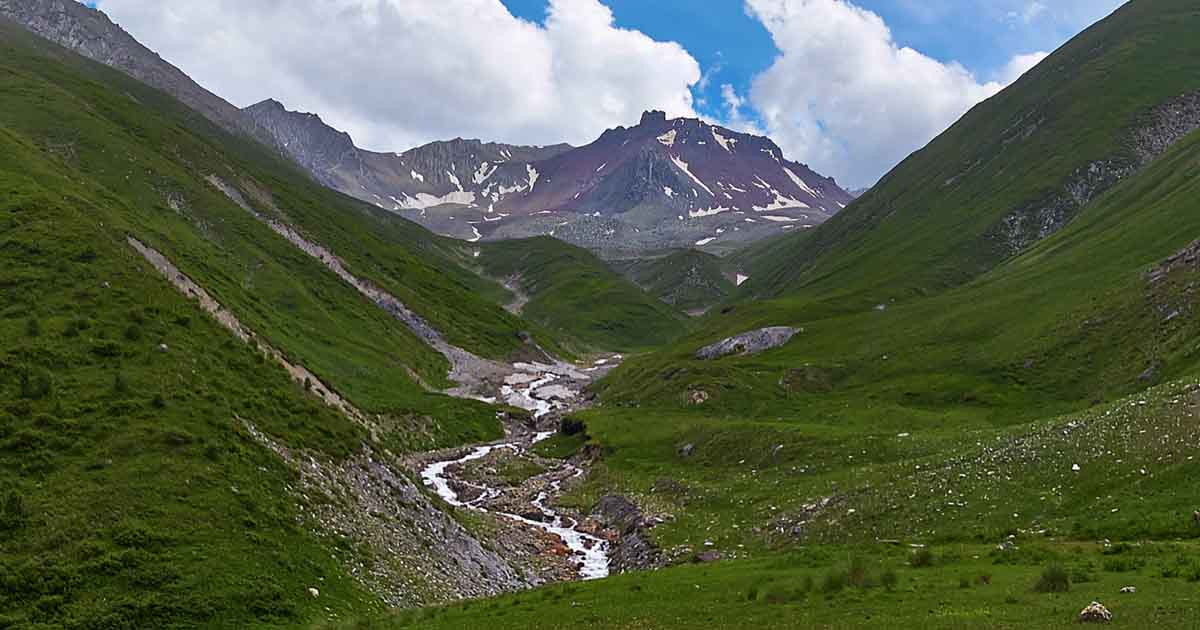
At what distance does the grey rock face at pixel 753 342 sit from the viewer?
113 meters

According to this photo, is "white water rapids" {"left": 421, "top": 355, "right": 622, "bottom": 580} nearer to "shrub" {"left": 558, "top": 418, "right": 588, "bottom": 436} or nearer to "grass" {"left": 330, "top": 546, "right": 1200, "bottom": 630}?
"shrub" {"left": 558, "top": 418, "right": 588, "bottom": 436}

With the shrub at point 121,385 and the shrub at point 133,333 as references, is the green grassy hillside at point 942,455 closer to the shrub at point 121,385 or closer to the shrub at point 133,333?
the shrub at point 121,385

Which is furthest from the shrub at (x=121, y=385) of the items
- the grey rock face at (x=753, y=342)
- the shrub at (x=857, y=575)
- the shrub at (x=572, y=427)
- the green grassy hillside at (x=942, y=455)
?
the grey rock face at (x=753, y=342)

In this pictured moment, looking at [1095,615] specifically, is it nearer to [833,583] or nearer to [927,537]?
[833,583]

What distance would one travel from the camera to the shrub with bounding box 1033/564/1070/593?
1959cm

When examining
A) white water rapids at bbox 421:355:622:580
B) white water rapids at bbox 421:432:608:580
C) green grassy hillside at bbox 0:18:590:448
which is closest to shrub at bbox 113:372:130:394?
white water rapids at bbox 421:432:608:580

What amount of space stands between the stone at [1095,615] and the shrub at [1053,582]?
3219 mm

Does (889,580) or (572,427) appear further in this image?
(572,427)

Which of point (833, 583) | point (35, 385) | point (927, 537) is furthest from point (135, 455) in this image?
point (927, 537)

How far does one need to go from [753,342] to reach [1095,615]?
99690 mm

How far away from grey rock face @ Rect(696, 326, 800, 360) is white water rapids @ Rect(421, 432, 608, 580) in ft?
151

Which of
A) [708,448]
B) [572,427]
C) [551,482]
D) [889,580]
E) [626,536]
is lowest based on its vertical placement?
[551,482]

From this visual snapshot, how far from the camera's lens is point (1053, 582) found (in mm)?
19734

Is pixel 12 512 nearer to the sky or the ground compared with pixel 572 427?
nearer to the sky
